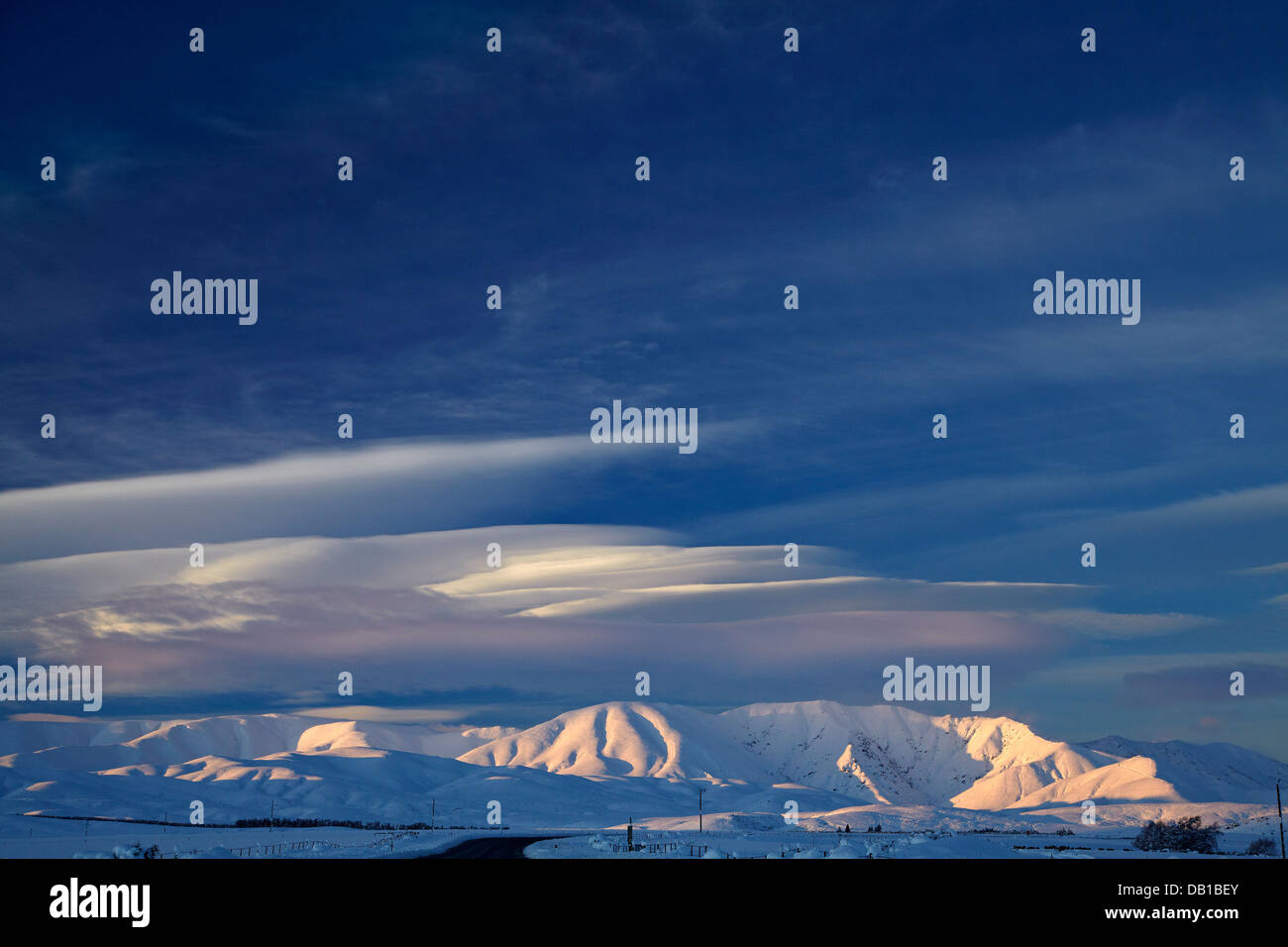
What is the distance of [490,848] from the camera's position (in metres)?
112

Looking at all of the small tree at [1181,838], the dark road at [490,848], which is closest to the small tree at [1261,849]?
the small tree at [1181,838]

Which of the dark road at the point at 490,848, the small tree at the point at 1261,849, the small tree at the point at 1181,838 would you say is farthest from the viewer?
the small tree at the point at 1181,838

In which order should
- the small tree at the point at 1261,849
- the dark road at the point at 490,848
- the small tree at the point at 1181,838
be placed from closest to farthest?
the dark road at the point at 490,848 → the small tree at the point at 1261,849 → the small tree at the point at 1181,838

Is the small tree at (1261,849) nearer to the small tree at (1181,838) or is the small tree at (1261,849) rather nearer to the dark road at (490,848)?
the small tree at (1181,838)

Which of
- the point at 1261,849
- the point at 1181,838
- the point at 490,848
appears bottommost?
the point at 1261,849

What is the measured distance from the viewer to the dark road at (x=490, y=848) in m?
100

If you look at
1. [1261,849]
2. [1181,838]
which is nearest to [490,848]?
[1181,838]

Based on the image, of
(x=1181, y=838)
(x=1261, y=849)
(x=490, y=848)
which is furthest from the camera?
(x=1181, y=838)

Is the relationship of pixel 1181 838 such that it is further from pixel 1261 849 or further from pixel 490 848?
pixel 490 848

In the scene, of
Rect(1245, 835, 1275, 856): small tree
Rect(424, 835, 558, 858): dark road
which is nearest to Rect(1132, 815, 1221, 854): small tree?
Rect(1245, 835, 1275, 856): small tree
